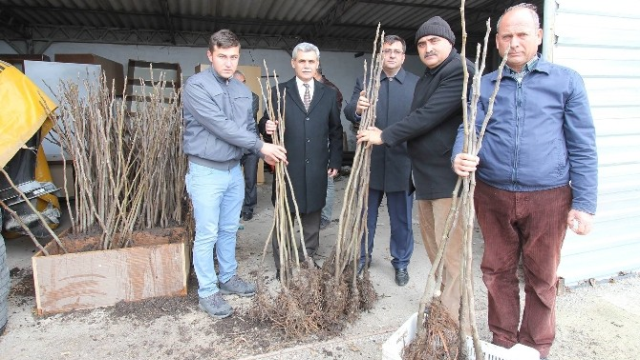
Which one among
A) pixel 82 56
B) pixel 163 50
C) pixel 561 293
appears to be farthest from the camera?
pixel 163 50

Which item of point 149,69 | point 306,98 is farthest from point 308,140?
point 149,69

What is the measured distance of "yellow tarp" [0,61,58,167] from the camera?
7.91 feet

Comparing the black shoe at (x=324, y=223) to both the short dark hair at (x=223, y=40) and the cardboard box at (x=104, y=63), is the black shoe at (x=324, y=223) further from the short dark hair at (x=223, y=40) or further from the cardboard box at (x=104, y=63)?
the cardboard box at (x=104, y=63)

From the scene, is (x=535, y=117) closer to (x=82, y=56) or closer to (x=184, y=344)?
(x=184, y=344)

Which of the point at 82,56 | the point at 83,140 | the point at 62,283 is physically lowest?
the point at 62,283

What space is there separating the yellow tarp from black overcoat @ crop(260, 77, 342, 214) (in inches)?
63.9

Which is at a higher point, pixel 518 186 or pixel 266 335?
pixel 518 186

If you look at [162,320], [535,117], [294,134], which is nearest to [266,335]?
[162,320]

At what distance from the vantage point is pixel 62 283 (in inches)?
87.0

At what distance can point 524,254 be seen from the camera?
169 centimetres

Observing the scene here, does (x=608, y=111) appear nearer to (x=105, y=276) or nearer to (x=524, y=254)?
(x=524, y=254)

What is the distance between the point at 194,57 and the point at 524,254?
7809 mm

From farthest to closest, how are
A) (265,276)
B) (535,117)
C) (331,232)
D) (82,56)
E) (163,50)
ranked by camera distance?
(163,50) → (82,56) → (331,232) → (265,276) → (535,117)

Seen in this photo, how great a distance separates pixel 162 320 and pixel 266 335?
2.10 feet
